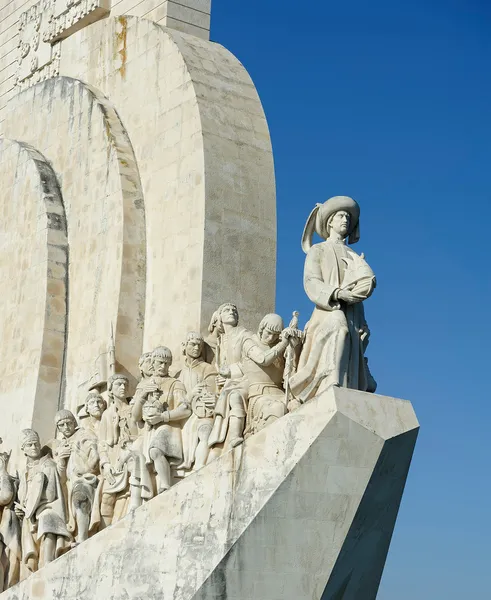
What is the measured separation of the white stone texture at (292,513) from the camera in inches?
383

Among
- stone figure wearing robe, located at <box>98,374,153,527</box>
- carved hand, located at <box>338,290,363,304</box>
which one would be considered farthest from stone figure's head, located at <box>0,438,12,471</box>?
carved hand, located at <box>338,290,363,304</box>

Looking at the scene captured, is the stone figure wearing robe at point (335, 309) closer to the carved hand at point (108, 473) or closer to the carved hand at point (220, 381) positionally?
the carved hand at point (220, 381)

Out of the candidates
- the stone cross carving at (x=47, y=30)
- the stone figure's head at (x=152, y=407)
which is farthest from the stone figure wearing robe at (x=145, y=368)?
the stone cross carving at (x=47, y=30)

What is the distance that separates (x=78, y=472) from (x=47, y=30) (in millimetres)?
6437

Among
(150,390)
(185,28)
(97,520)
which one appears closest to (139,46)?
(185,28)

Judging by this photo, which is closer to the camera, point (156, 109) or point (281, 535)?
point (281, 535)

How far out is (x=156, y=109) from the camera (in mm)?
13461

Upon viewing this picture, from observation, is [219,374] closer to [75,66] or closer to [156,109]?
[156,109]

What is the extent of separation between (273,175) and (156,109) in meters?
1.41

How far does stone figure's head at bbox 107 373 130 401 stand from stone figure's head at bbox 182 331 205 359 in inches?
27.6

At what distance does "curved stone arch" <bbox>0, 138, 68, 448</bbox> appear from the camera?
45.0 feet

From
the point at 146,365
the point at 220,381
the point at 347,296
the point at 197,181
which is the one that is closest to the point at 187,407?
the point at 220,381

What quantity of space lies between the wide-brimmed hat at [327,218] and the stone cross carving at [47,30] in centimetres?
523

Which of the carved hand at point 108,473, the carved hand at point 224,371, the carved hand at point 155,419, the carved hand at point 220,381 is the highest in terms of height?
the carved hand at point 224,371
